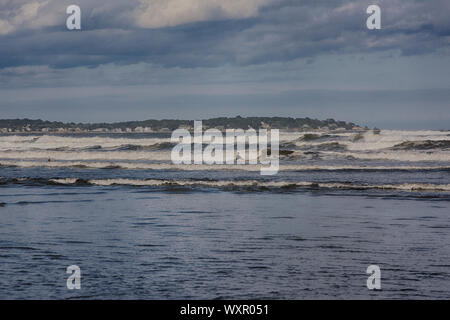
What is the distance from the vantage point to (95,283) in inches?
384

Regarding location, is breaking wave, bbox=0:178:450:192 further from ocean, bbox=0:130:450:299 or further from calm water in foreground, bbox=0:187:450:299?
calm water in foreground, bbox=0:187:450:299

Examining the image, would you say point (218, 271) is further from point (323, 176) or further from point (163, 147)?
point (163, 147)

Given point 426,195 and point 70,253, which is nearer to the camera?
point 70,253

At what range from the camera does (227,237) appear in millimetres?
13953

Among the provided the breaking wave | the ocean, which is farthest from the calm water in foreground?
the breaking wave

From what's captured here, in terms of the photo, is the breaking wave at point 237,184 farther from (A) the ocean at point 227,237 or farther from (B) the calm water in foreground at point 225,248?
(B) the calm water in foreground at point 225,248

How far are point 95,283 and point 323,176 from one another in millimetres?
23101

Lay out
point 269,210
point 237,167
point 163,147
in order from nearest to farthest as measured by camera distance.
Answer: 1. point 269,210
2. point 237,167
3. point 163,147

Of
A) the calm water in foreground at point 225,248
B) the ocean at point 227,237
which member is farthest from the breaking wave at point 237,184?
the calm water in foreground at point 225,248

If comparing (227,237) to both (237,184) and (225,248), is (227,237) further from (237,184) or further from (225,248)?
(237,184)

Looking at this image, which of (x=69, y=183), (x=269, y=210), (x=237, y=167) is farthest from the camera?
(x=237, y=167)

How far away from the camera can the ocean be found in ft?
31.4

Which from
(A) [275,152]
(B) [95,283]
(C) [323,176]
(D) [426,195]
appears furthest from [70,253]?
(A) [275,152]

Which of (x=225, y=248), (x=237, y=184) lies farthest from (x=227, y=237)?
(x=237, y=184)
